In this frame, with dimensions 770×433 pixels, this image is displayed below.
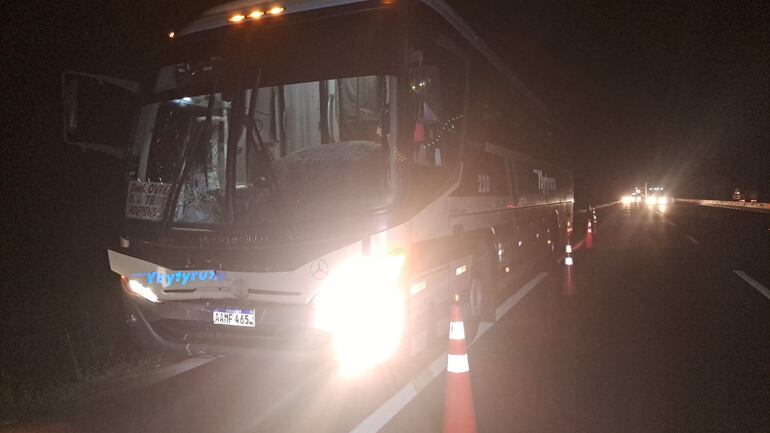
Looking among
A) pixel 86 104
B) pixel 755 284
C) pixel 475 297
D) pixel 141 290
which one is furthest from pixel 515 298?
pixel 86 104

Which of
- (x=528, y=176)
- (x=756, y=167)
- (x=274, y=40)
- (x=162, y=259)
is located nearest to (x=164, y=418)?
(x=162, y=259)

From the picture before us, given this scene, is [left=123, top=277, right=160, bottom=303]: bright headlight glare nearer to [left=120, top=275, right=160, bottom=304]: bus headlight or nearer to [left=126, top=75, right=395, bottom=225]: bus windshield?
[left=120, top=275, right=160, bottom=304]: bus headlight

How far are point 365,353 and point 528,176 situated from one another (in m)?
6.66

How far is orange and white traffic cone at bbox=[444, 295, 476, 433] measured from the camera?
13.9 ft

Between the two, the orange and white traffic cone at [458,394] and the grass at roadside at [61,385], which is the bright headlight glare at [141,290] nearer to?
the grass at roadside at [61,385]

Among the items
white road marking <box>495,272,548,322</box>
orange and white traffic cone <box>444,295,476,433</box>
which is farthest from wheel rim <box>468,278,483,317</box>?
orange and white traffic cone <box>444,295,476,433</box>

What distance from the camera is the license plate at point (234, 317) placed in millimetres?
5152

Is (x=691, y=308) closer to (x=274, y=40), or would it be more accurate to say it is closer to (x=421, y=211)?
Answer: (x=421, y=211)

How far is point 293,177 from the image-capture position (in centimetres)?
520

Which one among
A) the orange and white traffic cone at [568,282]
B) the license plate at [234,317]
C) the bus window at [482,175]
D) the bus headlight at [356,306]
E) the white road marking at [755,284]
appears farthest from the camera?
the white road marking at [755,284]

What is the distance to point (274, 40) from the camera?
522 centimetres

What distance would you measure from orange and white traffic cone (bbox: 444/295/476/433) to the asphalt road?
1.44ft

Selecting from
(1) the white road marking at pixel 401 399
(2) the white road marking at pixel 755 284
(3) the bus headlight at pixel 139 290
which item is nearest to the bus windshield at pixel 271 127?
(3) the bus headlight at pixel 139 290

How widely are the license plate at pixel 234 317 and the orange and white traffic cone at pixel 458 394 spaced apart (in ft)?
5.70
